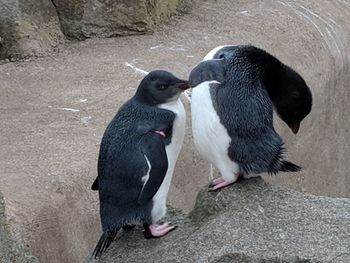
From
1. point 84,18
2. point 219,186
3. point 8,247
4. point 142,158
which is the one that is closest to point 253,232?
point 219,186

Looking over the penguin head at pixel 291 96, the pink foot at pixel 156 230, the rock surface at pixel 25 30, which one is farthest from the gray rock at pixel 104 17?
the pink foot at pixel 156 230

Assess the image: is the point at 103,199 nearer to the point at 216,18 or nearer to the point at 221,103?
the point at 221,103

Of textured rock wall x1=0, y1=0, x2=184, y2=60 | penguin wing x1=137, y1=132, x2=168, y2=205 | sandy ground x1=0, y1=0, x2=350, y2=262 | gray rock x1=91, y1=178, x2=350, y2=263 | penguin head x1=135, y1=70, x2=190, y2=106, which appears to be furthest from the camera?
textured rock wall x1=0, y1=0, x2=184, y2=60

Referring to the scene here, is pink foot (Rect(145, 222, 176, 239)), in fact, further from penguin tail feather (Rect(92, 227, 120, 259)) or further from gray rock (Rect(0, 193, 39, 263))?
gray rock (Rect(0, 193, 39, 263))

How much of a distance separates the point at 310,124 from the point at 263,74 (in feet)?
7.34

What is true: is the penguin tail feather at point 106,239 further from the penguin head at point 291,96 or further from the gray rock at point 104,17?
the gray rock at point 104,17

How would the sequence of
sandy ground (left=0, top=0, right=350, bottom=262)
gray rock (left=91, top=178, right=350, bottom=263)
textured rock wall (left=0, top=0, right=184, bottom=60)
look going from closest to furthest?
gray rock (left=91, top=178, right=350, bottom=263)
sandy ground (left=0, top=0, right=350, bottom=262)
textured rock wall (left=0, top=0, right=184, bottom=60)

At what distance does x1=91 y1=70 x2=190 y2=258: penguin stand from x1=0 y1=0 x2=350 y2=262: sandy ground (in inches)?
22.6

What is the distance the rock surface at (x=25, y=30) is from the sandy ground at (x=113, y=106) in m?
0.11

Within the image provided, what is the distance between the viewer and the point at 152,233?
10.4ft

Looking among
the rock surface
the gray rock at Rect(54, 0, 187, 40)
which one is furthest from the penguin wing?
the gray rock at Rect(54, 0, 187, 40)

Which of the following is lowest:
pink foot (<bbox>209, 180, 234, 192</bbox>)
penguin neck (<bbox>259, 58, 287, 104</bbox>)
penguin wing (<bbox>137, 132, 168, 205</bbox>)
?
pink foot (<bbox>209, 180, 234, 192</bbox>)

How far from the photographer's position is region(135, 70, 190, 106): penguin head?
3.16 m

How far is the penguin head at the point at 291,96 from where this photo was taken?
3.31 m
